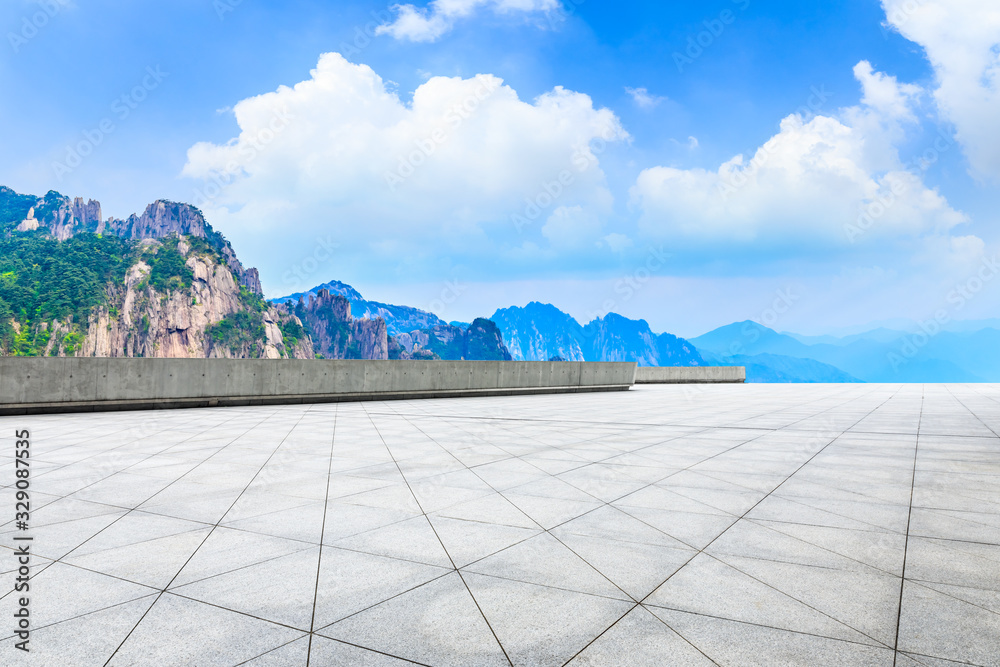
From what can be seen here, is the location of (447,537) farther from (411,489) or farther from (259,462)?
(259,462)

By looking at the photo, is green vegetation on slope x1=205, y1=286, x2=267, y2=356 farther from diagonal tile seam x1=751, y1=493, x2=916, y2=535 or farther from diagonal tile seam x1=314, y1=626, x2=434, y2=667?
diagonal tile seam x1=314, y1=626, x2=434, y2=667

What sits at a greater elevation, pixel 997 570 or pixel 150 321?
pixel 150 321

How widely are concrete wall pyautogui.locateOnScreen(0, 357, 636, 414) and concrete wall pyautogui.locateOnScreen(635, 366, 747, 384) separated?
12.8 metres

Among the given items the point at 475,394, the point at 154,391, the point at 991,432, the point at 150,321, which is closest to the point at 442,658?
the point at 991,432

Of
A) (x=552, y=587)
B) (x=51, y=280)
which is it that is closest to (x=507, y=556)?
(x=552, y=587)

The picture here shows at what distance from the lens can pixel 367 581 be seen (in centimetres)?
338

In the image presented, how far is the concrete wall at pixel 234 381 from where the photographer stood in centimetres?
1236

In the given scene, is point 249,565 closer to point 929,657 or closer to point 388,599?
point 388,599

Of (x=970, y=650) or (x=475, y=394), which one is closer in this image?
(x=970, y=650)

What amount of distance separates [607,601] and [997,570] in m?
2.74

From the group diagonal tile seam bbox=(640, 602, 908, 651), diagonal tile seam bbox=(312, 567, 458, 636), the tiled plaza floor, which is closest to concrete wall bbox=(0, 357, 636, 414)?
the tiled plaza floor

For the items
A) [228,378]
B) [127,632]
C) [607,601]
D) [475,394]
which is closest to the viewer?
[127,632]

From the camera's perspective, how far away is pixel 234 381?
49.2 feet

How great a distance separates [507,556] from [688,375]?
3325 cm
